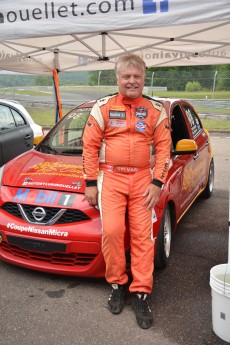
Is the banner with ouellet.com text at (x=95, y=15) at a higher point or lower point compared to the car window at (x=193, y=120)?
higher

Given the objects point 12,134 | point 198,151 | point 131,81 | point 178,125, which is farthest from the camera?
point 12,134

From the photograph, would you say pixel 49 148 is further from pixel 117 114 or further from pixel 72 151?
pixel 117 114

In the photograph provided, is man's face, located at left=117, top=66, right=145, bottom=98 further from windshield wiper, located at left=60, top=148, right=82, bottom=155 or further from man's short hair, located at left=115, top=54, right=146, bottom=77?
windshield wiper, located at left=60, top=148, right=82, bottom=155

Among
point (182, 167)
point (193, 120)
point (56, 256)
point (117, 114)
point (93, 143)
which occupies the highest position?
point (117, 114)

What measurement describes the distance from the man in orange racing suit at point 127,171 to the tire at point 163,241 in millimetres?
485

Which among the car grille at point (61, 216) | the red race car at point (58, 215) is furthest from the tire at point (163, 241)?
the car grille at point (61, 216)

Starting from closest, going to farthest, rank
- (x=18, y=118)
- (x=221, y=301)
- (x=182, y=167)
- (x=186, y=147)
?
(x=221, y=301)
(x=186, y=147)
(x=182, y=167)
(x=18, y=118)

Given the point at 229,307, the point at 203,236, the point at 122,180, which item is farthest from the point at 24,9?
the point at 203,236

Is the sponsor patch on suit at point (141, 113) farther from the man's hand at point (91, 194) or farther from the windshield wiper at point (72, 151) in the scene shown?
the windshield wiper at point (72, 151)

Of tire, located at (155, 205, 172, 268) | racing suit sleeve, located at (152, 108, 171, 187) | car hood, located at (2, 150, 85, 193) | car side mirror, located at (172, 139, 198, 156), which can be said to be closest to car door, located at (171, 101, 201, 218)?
car side mirror, located at (172, 139, 198, 156)

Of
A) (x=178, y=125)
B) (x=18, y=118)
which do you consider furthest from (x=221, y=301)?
(x=18, y=118)

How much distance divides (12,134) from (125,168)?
12.2 feet

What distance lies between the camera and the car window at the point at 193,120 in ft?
16.6

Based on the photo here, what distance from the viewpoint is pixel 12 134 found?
6.23m
